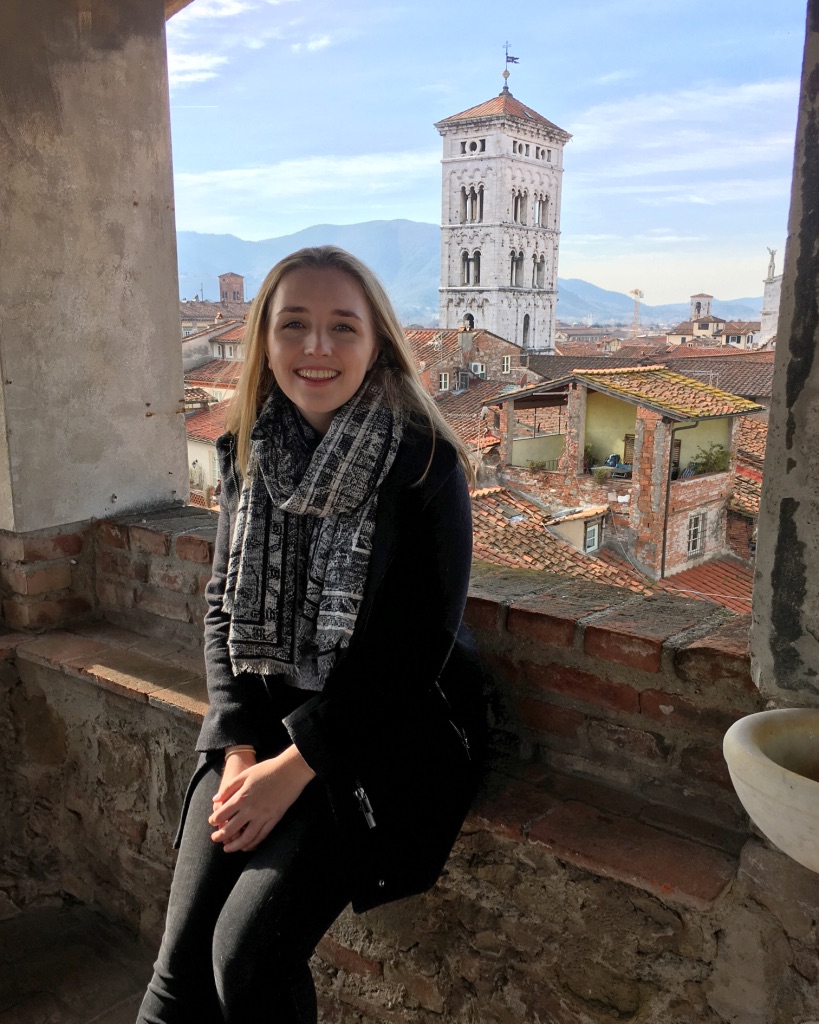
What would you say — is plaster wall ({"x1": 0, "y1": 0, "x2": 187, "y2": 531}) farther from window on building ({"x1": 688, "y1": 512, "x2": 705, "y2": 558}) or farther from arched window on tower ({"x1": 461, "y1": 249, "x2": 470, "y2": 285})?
arched window on tower ({"x1": 461, "y1": 249, "x2": 470, "y2": 285})

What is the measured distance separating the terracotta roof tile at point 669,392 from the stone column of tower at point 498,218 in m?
35.3

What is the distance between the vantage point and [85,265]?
206cm

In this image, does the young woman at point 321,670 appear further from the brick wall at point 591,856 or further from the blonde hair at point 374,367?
the brick wall at point 591,856

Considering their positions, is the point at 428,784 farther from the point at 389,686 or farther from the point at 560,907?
the point at 560,907

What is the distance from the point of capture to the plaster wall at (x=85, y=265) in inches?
75.7

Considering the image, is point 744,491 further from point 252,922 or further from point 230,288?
point 230,288

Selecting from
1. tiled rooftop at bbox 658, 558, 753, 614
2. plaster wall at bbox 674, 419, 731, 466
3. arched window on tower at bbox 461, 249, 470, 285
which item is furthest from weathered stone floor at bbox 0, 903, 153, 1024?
arched window on tower at bbox 461, 249, 470, 285

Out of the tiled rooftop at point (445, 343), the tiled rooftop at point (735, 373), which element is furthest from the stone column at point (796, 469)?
the tiled rooftop at point (445, 343)

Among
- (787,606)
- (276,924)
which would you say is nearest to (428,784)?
(276,924)

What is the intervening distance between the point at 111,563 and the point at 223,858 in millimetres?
1171

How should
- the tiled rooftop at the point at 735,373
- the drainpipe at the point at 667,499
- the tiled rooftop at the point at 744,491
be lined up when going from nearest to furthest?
the drainpipe at the point at 667,499 < the tiled rooftop at the point at 744,491 < the tiled rooftop at the point at 735,373

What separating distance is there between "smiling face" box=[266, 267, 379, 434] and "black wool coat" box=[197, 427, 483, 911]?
7.2 inches

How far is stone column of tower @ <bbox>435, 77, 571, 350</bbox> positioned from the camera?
46719 millimetres

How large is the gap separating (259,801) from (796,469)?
2.84 feet
